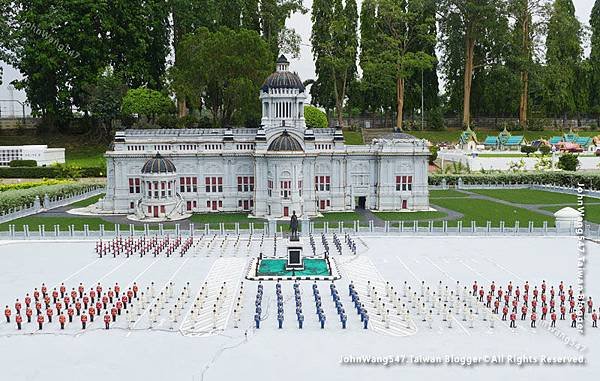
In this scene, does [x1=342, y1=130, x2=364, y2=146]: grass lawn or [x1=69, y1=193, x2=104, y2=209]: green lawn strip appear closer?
[x1=69, y1=193, x2=104, y2=209]: green lawn strip

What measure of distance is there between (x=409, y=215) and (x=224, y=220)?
15931 mm

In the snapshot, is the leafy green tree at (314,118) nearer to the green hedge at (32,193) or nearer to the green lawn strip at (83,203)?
the green hedge at (32,193)

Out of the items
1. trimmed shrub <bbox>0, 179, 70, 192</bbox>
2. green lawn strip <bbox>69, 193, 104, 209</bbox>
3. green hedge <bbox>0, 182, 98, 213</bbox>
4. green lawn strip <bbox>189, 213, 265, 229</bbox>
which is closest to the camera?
green lawn strip <bbox>189, 213, 265, 229</bbox>

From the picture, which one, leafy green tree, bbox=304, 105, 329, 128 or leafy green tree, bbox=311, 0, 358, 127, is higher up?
leafy green tree, bbox=311, 0, 358, 127

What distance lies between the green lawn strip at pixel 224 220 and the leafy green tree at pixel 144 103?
33.4 metres

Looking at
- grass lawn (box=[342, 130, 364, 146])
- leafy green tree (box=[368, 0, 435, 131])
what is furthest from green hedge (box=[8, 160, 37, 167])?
leafy green tree (box=[368, 0, 435, 131])

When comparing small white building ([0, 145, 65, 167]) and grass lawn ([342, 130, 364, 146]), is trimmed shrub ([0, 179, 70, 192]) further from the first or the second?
grass lawn ([342, 130, 364, 146])

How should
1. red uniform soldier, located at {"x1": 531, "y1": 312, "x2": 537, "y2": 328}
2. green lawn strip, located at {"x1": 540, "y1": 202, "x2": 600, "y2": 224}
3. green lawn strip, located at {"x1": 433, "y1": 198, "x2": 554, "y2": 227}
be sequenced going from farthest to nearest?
1. green lawn strip, located at {"x1": 540, "y1": 202, "x2": 600, "y2": 224}
2. green lawn strip, located at {"x1": 433, "y1": 198, "x2": 554, "y2": 227}
3. red uniform soldier, located at {"x1": 531, "y1": 312, "x2": 537, "y2": 328}

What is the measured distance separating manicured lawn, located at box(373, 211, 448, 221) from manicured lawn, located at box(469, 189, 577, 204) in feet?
42.4

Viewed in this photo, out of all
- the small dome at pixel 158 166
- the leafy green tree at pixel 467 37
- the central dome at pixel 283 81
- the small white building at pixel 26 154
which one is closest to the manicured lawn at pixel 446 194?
the central dome at pixel 283 81

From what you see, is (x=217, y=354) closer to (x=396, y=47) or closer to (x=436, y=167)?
(x=436, y=167)

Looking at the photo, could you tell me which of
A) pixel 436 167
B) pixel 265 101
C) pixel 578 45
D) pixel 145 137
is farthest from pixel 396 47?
pixel 145 137

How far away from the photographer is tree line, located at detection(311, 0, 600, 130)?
318 ft

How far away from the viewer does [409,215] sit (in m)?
56.2
